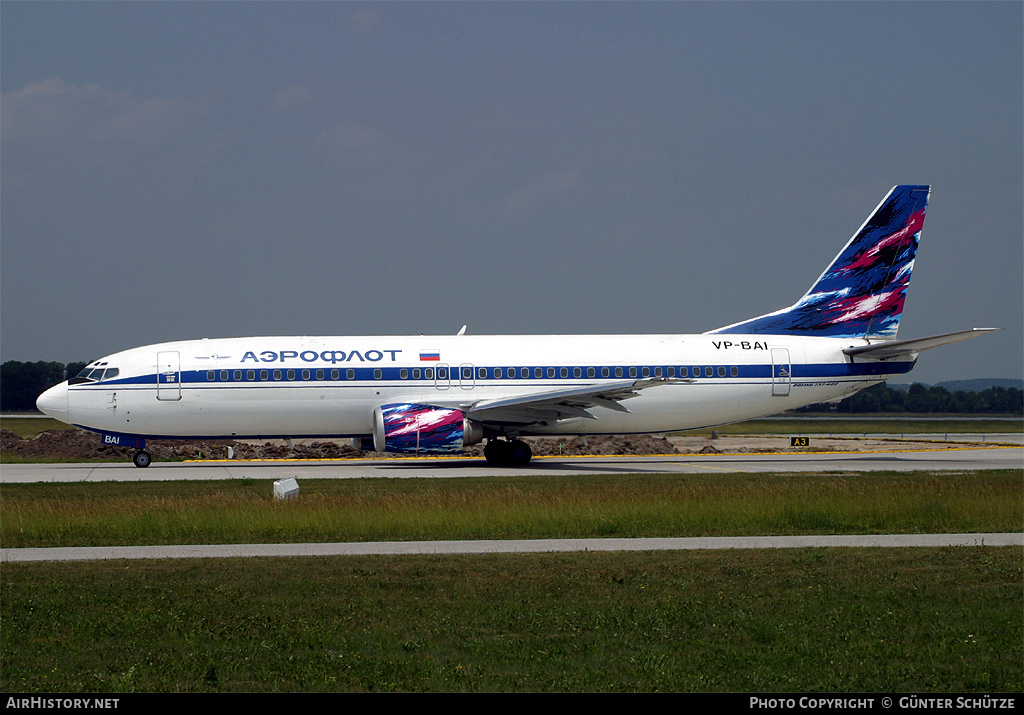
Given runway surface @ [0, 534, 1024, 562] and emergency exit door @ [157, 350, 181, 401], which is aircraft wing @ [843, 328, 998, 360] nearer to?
runway surface @ [0, 534, 1024, 562]

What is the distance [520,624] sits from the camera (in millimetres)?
9914

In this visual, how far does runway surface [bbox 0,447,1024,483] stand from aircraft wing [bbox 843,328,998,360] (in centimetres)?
357

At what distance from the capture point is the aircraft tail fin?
3562 centimetres

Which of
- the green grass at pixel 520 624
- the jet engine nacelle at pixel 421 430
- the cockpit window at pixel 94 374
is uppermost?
the cockpit window at pixel 94 374

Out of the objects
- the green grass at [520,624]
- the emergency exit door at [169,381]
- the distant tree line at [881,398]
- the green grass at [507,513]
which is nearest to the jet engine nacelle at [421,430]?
the emergency exit door at [169,381]

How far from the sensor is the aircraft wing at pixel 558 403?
30562 mm

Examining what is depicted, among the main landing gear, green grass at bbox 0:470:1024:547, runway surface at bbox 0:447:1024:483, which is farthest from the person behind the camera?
the main landing gear

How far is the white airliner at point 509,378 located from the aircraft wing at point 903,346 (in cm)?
5

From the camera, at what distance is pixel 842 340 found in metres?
35.2

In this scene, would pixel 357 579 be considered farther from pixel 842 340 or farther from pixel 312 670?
pixel 842 340

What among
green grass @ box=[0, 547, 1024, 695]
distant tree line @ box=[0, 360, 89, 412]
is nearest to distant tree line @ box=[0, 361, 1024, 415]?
distant tree line @ box=[0, 360, 89, 412]

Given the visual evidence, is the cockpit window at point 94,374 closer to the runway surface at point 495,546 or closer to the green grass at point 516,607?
the green grass at point 516,607

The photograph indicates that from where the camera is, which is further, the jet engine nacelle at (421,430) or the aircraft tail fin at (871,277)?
the aircraft tail fin at (871,277)

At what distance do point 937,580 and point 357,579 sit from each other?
22.6 ft
